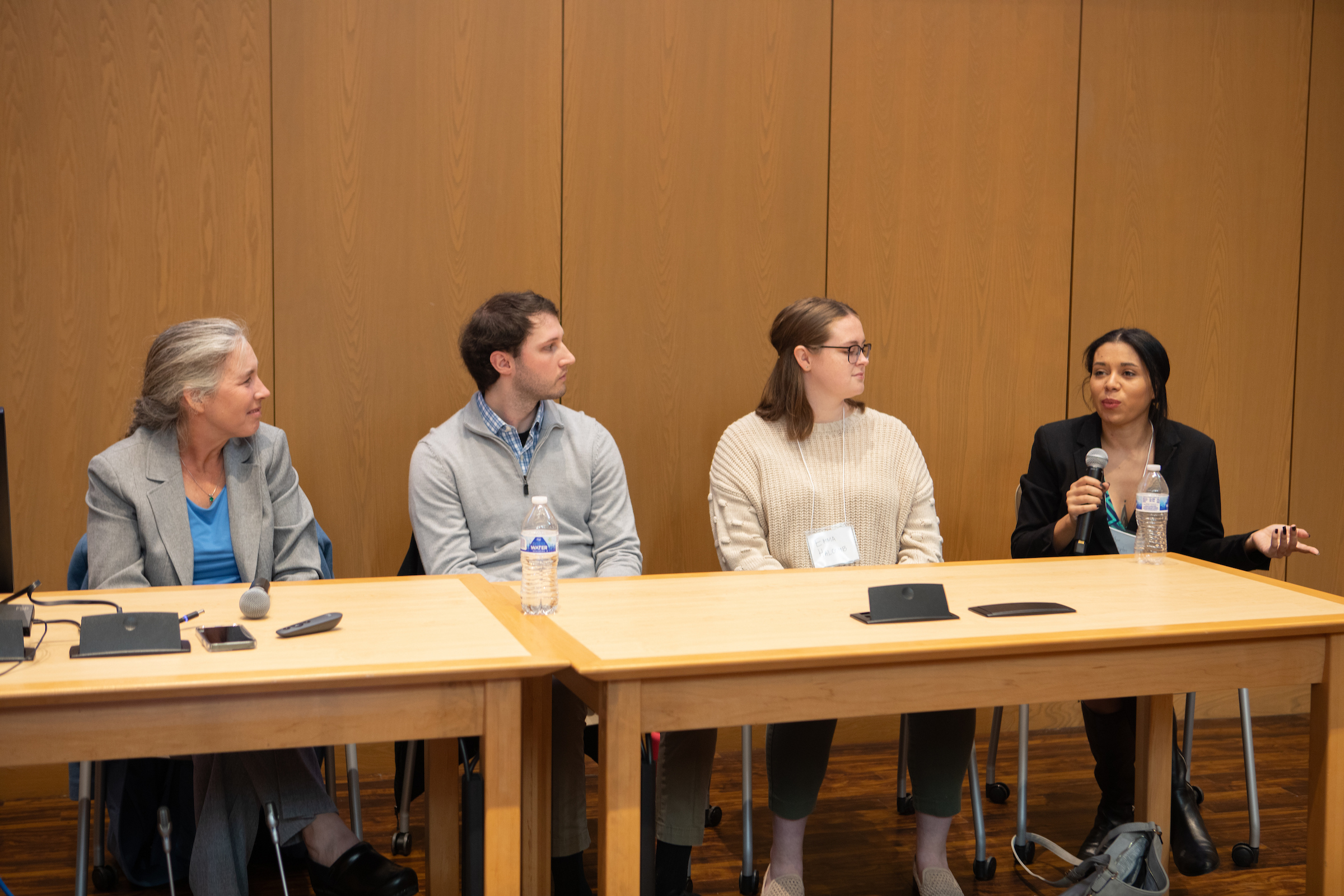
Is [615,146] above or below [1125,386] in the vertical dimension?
above

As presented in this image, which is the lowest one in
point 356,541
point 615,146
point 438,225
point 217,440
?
point 356,541

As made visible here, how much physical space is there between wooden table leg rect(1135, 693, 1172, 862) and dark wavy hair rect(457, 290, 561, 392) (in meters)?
1.85

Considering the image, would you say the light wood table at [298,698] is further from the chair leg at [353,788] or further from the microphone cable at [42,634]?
the chair leg at [353,788]

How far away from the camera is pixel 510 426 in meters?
2.99

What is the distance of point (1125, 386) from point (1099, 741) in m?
0.99

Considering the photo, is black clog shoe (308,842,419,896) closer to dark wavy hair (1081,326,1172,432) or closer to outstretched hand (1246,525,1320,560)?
outstretched hand (1246,525,1320,560)

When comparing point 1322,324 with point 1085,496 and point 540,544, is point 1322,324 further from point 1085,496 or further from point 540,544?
point 540,544

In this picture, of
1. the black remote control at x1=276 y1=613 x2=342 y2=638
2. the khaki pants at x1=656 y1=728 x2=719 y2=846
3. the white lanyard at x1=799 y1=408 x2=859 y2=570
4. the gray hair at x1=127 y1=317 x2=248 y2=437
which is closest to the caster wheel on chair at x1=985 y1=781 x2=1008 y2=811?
the white lanyard at x1=799 y1=408 x2=859 y2=570

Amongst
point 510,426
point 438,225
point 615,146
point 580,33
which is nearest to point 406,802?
point 510,426

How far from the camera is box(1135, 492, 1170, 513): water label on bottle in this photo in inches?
108

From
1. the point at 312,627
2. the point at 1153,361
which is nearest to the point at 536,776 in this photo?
the point at 312,627

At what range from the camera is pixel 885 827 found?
10.3 ft

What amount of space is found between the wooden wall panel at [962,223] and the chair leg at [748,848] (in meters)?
1.49

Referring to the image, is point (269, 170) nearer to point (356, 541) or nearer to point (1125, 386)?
point (356, 541)
